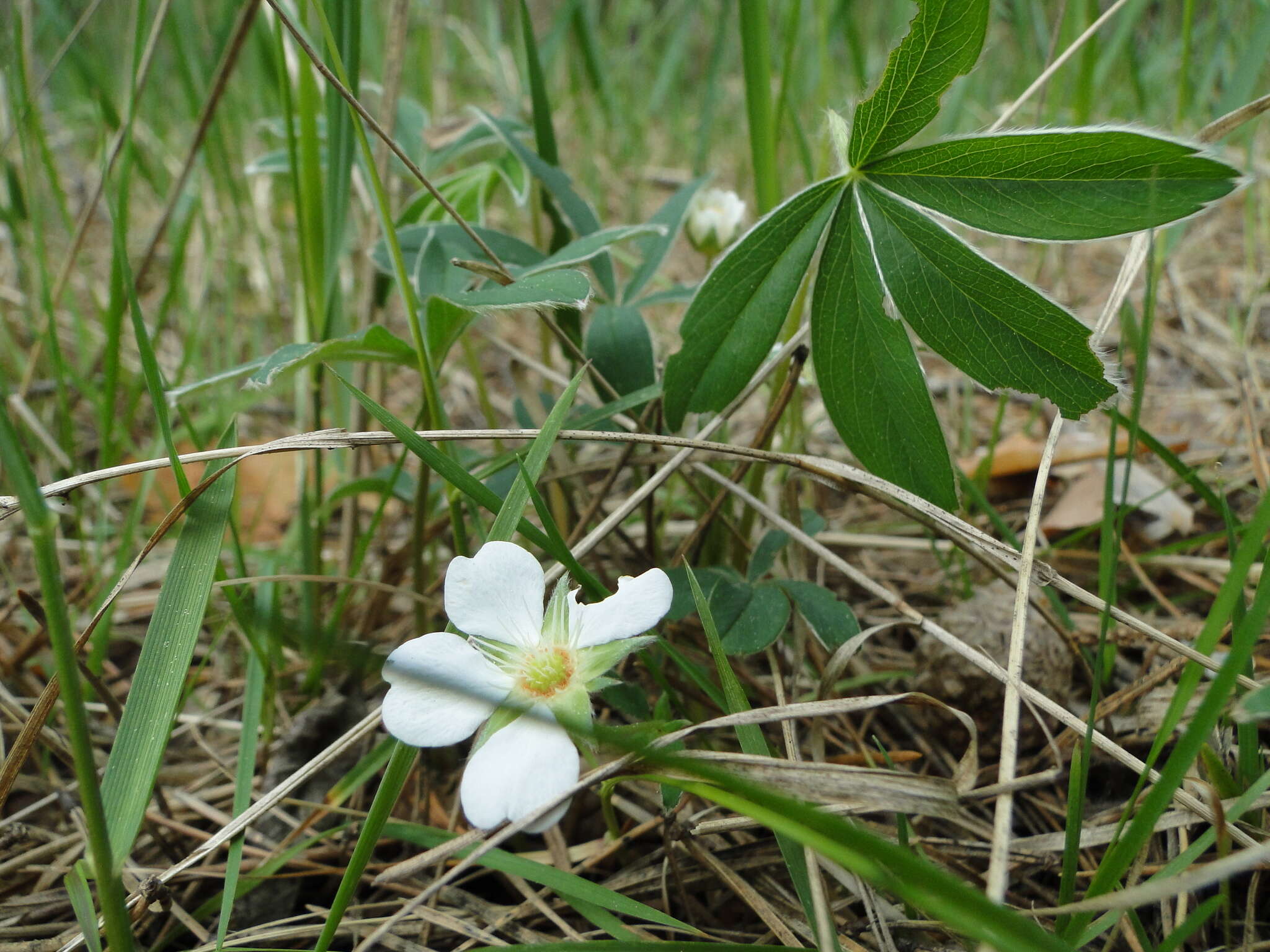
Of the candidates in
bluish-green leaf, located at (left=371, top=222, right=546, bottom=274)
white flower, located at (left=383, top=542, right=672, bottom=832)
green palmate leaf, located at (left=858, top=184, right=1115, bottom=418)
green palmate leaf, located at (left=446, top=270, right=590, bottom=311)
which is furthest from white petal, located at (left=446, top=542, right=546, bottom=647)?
bluish-green leaf, located at (left=371, top=222, right=546, bottom=274)

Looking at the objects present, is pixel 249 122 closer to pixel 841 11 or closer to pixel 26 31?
pixel 26 31

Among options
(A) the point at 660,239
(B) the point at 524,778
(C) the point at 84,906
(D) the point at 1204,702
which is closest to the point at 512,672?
(B) the point at 524,778

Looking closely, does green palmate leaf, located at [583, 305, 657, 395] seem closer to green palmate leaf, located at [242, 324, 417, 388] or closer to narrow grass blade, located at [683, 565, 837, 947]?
green palmate leaf, located at [242, 324, 417, 388]

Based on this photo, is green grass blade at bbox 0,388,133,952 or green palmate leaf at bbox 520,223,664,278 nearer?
green grass blade at bbox 0,388,133,952

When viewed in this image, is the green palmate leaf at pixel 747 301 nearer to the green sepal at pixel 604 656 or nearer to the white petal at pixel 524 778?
the green sepal at pixel 604 656

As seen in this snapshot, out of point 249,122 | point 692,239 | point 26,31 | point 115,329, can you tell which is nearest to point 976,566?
point 692,239

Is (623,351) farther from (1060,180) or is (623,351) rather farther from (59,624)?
(59,624)

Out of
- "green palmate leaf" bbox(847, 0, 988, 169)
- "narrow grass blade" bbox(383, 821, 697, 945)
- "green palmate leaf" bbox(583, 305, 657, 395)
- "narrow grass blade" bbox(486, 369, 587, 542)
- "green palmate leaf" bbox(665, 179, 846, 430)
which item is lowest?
"narrow grass blade" bbox(383, 821, 697, 945)
